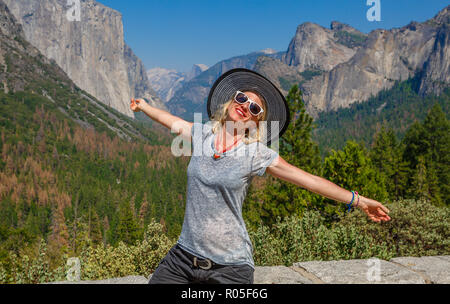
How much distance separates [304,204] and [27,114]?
179293mm

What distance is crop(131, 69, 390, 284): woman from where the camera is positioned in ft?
8.36

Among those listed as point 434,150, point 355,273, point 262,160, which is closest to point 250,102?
point 262,160

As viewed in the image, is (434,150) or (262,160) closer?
(262,160)

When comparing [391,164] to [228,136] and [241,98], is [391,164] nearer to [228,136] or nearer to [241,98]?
[241,98]

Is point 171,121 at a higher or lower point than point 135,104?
lower

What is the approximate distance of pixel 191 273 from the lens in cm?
263

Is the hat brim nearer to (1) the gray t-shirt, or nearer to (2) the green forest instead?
(1) the gray t-shirt

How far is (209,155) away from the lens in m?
2.64

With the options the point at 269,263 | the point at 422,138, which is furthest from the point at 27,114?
the point at 269,263

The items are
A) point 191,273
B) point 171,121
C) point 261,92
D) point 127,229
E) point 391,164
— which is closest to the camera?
point 191,273

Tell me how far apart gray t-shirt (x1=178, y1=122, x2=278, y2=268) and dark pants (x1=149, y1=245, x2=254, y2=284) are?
5cm

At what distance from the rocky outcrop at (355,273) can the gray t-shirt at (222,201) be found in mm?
1571

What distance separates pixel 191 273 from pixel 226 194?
660 mm

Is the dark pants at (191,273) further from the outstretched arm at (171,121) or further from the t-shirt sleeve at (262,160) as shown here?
the outstretched arm at (171,121)
